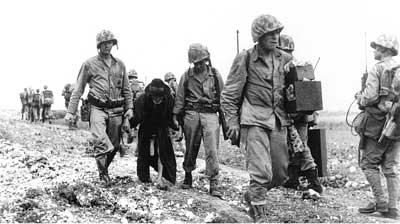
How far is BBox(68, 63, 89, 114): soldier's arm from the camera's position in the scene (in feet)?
27.9

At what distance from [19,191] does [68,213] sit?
1.65 meters

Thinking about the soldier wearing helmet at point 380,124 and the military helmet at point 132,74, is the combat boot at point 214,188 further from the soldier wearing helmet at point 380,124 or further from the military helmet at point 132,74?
the military helmet at point 132,74

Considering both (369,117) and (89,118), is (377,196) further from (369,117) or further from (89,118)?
(89,118)

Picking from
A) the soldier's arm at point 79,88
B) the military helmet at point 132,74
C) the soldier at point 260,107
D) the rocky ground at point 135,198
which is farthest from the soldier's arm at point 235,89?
the military helmet at point 132,74

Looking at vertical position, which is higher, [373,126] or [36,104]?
[373,126]

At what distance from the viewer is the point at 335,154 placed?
1468cm

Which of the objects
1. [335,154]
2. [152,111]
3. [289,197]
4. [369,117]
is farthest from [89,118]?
[335,154]

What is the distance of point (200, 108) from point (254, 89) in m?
2.17

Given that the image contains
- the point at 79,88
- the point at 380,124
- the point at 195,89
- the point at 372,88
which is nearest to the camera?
the point at 372,88

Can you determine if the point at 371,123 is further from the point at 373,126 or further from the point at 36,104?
the point at 36,104

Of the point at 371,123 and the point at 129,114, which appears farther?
the point at 129,114

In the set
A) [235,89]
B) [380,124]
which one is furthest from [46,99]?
[235,89]

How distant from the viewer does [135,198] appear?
7.53 m

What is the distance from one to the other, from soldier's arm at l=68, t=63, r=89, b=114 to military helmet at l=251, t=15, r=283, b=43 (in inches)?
123
